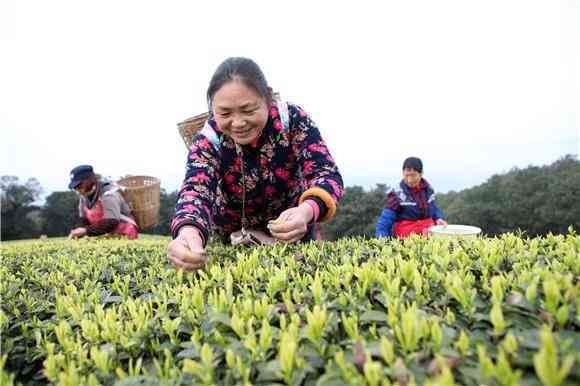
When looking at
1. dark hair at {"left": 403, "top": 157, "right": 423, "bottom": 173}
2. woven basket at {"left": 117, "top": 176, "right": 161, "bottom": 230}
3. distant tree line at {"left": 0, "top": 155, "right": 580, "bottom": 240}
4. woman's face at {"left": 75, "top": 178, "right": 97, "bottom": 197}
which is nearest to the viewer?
dark hair at {"left": 403, "top": 157, "right": 423, "bottom": 173}

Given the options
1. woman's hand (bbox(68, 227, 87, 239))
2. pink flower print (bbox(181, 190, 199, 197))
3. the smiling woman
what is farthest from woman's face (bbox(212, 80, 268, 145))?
woman's hand (bbox(68, 227, 87, 239))

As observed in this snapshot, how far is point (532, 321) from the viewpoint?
1148 millimetres

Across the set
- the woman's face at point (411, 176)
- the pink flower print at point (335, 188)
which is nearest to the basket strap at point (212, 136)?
the pink flower print at point (335, 188)

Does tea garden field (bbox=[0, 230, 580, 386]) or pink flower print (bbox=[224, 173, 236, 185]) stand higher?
pink flower print (bbox=[224, 173, 236, 185])

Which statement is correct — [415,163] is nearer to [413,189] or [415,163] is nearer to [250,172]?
[413,189]

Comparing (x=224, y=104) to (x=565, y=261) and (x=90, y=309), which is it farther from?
(x=565, y=261)

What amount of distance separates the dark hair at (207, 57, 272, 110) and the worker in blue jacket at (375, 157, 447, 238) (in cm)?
561

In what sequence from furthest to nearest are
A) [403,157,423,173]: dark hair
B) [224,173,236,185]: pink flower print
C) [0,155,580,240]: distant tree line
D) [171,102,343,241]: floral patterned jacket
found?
1. [0,155,580,240]: distant tree line
2. [403,157,423,173]: dark hair
3. [224,173,236,185]: pink flower print
4. [171,102,343,241]: floral patterned jacket

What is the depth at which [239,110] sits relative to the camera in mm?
2859

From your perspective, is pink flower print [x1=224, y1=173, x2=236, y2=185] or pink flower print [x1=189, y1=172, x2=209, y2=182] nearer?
pink flower print [x1=189, y1=172, x2=209, y2=182]

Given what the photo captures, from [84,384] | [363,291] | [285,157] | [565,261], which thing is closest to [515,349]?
[363,291]

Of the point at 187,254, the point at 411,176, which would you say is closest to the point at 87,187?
the point at 411,176

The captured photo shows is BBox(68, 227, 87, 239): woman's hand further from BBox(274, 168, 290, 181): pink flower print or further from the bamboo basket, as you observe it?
BBox(274, 168, 290, 181): pink flower print

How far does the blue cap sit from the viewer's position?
821cm
